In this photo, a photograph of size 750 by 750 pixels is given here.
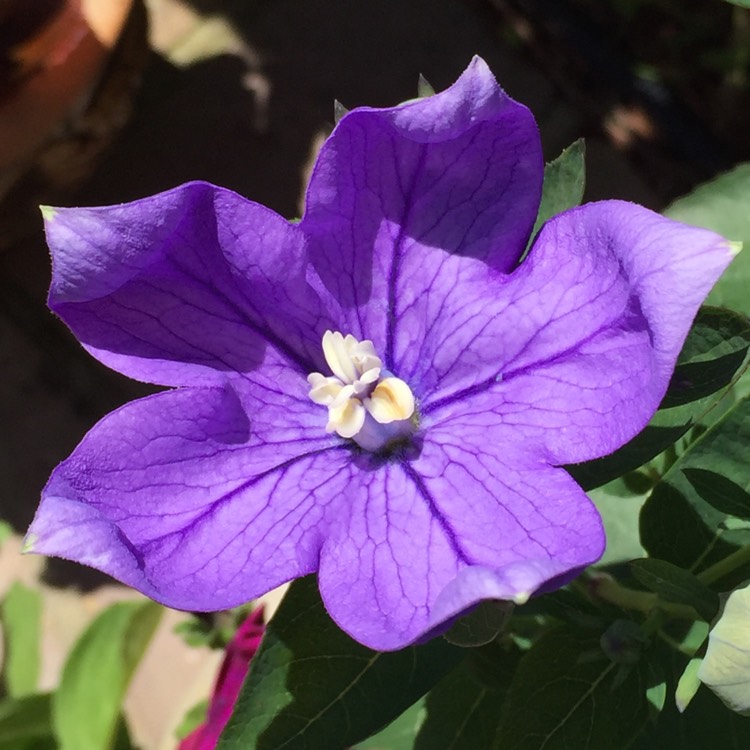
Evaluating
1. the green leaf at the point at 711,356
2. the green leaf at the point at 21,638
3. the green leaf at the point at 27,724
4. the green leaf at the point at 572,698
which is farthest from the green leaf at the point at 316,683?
the green leaf at the point at 21,638

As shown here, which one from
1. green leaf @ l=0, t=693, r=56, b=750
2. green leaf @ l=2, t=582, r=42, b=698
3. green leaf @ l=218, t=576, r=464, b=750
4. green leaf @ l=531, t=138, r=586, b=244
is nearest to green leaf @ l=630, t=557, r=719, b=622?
green leaf @ l=218, t=576, r=464, b=750

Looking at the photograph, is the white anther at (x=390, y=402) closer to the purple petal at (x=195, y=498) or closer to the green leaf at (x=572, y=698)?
the purple petal at (x=195, y=498)

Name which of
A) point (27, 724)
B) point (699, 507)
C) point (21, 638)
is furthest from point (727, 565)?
point (21, 638)

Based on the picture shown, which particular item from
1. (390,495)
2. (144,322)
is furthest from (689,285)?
(144,322)

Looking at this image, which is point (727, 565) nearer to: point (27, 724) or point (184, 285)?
point (184, 285)

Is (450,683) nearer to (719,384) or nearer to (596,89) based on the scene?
(719,384)

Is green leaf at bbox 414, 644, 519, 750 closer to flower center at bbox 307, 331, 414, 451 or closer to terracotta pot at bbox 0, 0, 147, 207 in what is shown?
flower center at bbox 307, 331, 414, 451
